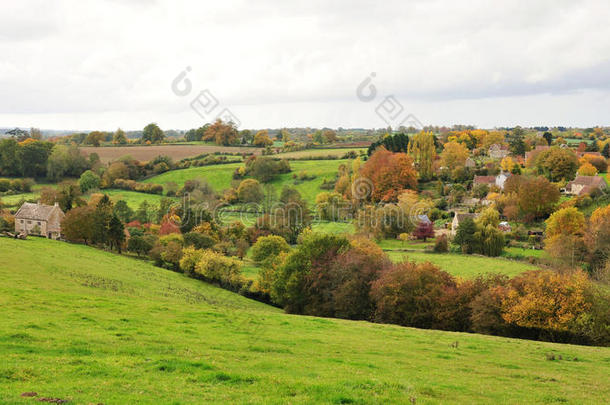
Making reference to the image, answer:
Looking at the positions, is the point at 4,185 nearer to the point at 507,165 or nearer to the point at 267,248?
the point at 267,248

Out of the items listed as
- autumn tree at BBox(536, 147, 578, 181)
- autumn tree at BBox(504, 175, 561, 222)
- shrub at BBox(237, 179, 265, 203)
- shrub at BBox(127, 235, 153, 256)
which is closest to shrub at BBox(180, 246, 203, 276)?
shrub at BBox(127, 235, 153, 256)

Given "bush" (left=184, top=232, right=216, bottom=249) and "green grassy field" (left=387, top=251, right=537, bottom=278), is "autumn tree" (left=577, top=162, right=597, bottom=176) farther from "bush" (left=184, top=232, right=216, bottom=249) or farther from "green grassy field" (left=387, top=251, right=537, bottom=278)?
"bush" (left=184, top=232, right=216, bottom=249)

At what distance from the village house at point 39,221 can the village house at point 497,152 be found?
99.3m

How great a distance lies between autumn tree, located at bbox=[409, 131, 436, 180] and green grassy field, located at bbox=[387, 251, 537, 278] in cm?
4109

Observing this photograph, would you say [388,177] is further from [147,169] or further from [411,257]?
[147,169]

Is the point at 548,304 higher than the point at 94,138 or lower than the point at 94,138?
lower

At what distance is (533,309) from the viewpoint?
95.6 feet

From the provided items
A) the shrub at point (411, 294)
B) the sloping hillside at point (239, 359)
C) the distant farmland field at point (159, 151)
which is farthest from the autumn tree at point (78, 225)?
the distant farmland field at point (159, 151)

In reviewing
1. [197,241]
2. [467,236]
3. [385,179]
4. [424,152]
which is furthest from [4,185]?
[467,236]

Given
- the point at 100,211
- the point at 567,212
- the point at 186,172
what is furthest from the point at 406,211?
the point at 186,172

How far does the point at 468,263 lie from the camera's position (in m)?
55.2

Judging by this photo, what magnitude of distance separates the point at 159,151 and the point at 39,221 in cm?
7395

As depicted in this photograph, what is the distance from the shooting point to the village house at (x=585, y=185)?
74.9 m

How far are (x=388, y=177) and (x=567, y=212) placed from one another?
36.5 meters
